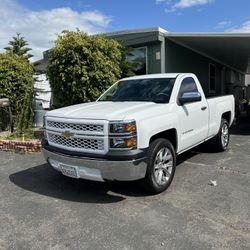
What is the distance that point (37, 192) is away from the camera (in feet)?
17.8

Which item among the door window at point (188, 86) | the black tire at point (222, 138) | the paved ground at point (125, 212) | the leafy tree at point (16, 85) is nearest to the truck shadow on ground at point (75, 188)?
the paved ground at point (125, 212)

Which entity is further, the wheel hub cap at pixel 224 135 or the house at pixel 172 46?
the house at pixel 172 46

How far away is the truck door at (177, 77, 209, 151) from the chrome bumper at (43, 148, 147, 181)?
139 cm

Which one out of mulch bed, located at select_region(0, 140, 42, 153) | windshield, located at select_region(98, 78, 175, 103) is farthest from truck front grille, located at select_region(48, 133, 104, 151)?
mulch bed, located at select_region(0, 140, 42, 153)

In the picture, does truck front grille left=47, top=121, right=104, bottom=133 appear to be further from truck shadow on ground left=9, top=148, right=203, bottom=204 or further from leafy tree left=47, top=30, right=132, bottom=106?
leafy tree left=47, top=30, right=132, bottom=106

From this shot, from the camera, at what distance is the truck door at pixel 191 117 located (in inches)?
227

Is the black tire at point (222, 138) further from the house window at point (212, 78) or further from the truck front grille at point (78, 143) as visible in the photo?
the house window at point (212, 78)

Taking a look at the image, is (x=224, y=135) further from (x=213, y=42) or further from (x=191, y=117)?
(x=213, y=42)

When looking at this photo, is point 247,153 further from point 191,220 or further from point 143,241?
point 143,241

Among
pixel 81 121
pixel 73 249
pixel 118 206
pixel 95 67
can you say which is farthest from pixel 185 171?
pixel 95 67

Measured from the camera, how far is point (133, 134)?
458 centimetres

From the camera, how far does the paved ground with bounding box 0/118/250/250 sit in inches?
146

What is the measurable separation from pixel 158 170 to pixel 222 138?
3.26m

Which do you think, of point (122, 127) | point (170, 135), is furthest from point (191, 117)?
point (122, 127)
